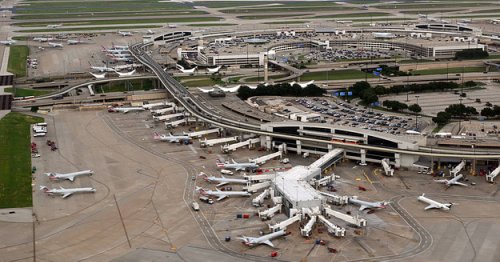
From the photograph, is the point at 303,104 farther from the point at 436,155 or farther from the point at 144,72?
the point at 144,72

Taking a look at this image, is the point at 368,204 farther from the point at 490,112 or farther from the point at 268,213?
the point at 490,112

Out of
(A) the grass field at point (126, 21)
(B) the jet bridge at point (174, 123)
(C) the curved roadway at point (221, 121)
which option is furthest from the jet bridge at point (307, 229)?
(A) the grass field at point (126, 21)

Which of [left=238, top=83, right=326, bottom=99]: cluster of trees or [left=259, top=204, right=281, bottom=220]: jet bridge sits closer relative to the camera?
[left=259, top=204, right=281, bottom=220]: jet bridge

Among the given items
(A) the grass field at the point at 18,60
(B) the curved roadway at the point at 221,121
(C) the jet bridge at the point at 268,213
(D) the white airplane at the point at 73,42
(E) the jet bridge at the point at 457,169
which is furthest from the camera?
(D) the white airplane at the point at 73,42

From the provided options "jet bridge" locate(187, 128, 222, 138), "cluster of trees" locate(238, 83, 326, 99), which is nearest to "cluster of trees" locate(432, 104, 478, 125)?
"cluster of trees" locate(238, 83, 326, 99)

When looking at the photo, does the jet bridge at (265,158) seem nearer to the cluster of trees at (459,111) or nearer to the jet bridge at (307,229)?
the jet bridge at (307,229)

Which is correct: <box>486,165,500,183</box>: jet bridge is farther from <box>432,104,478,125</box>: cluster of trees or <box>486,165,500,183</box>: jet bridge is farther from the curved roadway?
<box>432,104,478,125</box>: cluster of trees

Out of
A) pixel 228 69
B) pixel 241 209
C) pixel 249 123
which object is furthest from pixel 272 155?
pixel 228 69

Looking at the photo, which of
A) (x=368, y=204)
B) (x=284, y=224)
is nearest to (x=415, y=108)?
(x=368, y=204)
